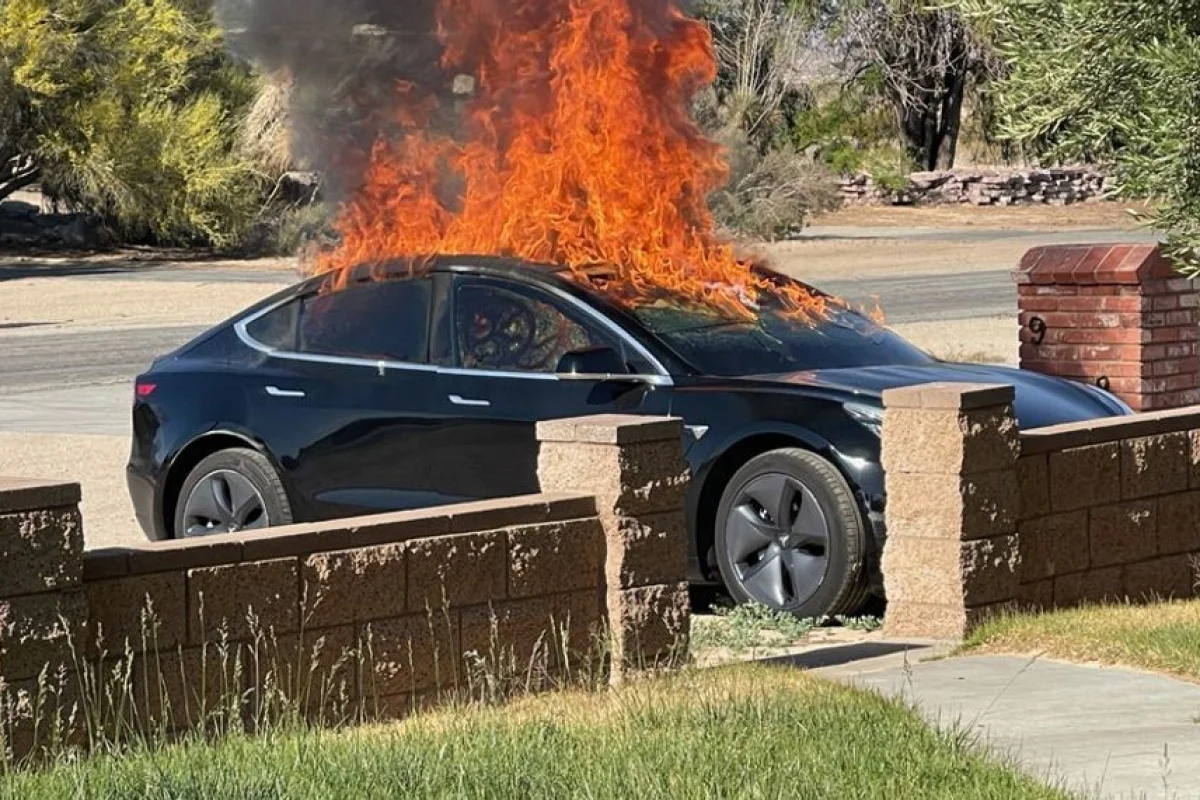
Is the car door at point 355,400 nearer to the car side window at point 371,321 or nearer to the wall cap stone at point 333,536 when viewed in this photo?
the car side window at point 371,321

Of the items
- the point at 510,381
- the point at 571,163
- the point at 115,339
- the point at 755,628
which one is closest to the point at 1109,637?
the point at 755,628

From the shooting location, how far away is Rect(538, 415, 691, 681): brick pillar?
7930mm

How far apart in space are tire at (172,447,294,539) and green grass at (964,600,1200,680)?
3.30 m

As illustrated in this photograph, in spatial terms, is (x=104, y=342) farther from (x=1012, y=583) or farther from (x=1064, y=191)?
(x=1064, y=191)

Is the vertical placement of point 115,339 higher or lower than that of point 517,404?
lower

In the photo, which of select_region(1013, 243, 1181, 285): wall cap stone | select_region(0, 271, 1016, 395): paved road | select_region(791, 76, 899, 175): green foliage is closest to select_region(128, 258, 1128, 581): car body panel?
select_region(1013, 243, 1181, 285): wall cap stone

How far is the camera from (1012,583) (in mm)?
9180

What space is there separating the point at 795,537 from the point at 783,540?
53mm

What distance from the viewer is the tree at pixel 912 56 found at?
60.8 metres

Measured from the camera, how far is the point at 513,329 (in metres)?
10.2

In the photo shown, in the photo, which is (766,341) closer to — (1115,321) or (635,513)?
(635,513)

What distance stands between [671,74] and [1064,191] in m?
50.2

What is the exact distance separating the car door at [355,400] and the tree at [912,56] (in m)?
49.6

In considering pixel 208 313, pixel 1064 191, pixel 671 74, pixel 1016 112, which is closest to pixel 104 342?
pixel 208 313
